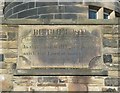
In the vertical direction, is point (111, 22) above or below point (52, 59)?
above

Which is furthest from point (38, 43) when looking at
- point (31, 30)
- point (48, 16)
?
point (48, 16)

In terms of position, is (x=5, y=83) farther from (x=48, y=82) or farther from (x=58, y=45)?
(x=58, y=45)

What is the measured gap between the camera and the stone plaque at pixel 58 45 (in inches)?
426

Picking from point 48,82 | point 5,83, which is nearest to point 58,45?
point 48,82

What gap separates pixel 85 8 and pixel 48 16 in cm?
106

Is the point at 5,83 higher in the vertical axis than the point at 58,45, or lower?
lower

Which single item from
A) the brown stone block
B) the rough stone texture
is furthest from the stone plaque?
the brown stone block

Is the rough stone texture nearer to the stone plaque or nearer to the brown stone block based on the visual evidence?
the brown stone block

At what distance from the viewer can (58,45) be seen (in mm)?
10992

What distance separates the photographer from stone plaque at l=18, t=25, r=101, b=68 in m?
10.8

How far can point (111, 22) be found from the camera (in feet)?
36.7

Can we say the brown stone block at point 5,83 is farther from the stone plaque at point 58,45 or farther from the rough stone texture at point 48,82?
the stone plaque at point 58,45

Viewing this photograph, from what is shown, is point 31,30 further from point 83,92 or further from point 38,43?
point 83,92

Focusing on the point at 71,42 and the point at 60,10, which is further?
the point at 60,10
